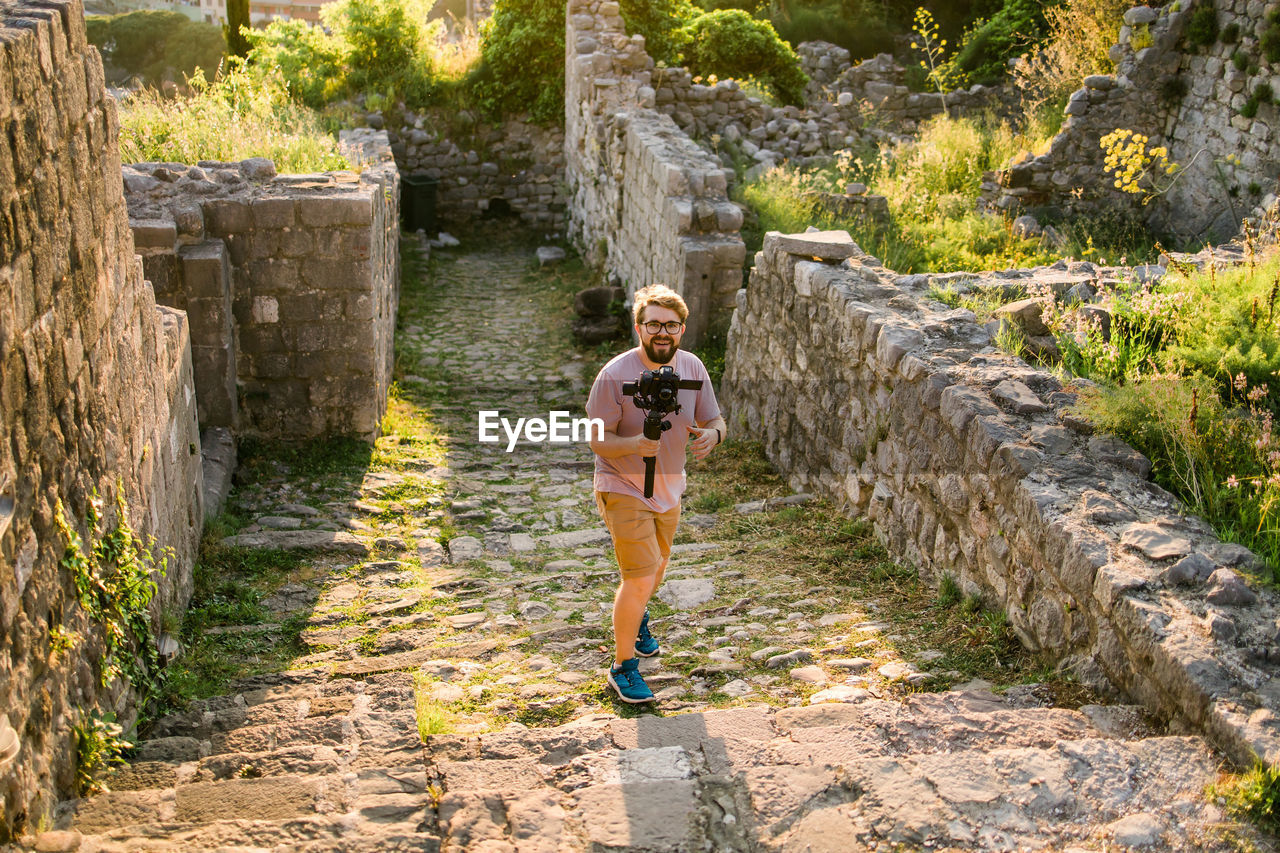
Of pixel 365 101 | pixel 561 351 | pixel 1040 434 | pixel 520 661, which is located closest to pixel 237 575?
pixel 520 661

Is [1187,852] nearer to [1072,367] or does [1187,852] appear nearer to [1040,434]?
[1040,434]

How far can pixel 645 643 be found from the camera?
462 cm

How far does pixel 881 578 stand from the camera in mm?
5266

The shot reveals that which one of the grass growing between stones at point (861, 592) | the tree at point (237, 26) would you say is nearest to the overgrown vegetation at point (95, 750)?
the grass growing between stones at point (861, 592)

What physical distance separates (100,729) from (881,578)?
136 inches

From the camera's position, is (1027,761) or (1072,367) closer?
(1027,761)

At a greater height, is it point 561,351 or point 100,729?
point 100,729

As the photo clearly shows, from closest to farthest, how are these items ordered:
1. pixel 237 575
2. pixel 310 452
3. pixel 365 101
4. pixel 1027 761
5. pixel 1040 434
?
pixel 1027 761
pixel 1040 434
pixel 237 575
pixel 310 452
pixel 365 101

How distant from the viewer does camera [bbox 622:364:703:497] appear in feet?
13.3

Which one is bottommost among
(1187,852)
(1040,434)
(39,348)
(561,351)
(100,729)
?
(561,351)

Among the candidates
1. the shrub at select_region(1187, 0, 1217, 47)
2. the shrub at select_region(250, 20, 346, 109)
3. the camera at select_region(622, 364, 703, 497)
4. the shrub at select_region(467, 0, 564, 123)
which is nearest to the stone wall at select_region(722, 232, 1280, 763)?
the camera at select_region(622, 364, 703, 497)

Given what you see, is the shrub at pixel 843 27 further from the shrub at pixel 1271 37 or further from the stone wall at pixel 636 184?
the shrub at pixel 1271 37

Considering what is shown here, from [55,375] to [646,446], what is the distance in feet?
6.55

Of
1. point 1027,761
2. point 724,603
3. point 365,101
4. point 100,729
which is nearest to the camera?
point 1027,761
